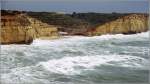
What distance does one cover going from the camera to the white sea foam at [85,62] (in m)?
17.1

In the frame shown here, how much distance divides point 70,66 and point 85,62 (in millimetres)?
1472

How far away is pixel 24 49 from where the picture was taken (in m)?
23.2

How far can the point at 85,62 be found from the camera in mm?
19094

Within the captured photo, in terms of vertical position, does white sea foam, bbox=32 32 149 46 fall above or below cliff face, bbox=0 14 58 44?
below

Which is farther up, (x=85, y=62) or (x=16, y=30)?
(x=16, y=30)

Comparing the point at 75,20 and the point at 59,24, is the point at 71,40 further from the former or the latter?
the point at 75,20

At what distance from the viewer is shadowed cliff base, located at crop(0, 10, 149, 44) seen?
25438 mm

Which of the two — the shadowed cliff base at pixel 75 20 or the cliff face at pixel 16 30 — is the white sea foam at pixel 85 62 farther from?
the shadowed cliff base at pixel 75 20

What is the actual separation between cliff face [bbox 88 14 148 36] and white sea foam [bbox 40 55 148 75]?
54.9 ft

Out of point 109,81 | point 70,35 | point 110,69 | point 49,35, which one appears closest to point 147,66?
point 110,69

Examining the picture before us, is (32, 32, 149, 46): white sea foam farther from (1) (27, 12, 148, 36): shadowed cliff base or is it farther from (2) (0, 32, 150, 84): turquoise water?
(2) (0, 32, 150, 84): turquoise water

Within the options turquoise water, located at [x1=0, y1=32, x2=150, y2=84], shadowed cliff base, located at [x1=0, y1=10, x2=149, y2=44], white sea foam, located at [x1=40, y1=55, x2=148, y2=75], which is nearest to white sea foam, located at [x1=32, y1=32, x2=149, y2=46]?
shadowed cliff base, located at [x1=0, y1=10, x2=149, y2=44]

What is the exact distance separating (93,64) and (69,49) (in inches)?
238

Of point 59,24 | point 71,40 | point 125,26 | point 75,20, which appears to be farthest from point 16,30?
point 75,20
